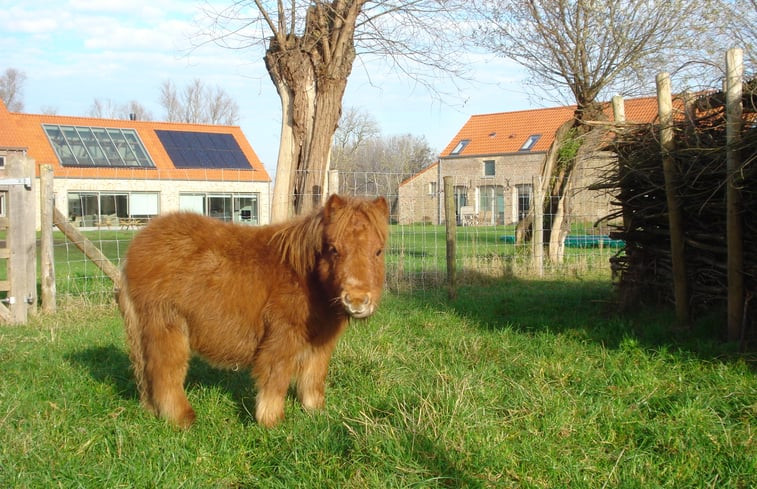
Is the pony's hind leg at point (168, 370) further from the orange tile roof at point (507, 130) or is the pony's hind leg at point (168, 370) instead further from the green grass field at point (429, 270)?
the orange tile roof at point (507, 130)

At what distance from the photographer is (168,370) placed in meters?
4.88

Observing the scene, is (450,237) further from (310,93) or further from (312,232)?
(312,232)

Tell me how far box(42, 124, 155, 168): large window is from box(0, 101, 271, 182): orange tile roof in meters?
0.41

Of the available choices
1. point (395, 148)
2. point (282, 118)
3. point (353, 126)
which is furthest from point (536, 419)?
point (395, 148)

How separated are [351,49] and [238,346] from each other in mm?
7470

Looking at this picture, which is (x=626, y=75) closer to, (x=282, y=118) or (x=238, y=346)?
(x=282, y=118)

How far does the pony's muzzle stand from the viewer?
165 inches

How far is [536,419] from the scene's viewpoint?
4.43 metres

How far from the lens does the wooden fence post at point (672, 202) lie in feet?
22.3

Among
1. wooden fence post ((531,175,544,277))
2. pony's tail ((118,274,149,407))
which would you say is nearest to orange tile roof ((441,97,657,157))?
wooden fence post ((531,175,544,277))

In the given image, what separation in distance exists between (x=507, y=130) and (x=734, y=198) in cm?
4342

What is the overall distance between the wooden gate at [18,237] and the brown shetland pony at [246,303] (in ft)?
15.0

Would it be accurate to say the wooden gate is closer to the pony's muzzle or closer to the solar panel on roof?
the pony's muzzle

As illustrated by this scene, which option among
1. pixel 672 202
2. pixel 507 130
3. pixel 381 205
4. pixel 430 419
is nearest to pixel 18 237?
pixel 381 205
